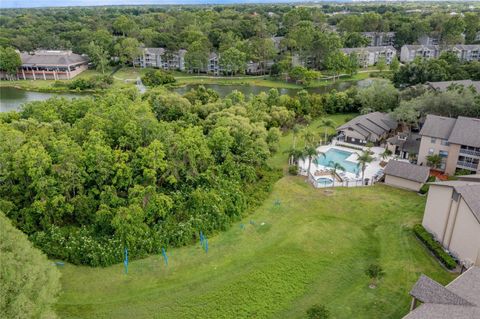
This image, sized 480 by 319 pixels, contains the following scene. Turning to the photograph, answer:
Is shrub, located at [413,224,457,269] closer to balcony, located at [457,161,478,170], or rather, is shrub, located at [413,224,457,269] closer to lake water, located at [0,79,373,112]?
balcony, located at [457,161,478,170]

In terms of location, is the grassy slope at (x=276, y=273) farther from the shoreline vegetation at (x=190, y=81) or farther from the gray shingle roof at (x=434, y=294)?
the shoreline vegetation at (x=190, y=81)

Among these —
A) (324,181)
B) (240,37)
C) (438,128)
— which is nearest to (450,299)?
(324,181)

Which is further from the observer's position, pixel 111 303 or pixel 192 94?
pixel 192 94

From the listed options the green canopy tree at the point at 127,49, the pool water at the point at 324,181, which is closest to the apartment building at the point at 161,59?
the green canopy tree at the point at 127,49

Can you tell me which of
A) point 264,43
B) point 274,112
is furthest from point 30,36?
point 274,112

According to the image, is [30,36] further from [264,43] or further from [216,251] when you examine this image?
[216,251]

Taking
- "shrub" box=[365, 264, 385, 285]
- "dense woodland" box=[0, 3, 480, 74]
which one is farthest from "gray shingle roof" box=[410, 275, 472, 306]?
"dense woodland" box=[0, 3, 480, 74]

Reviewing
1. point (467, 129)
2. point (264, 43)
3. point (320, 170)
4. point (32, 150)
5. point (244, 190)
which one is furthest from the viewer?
point (264, 43)
